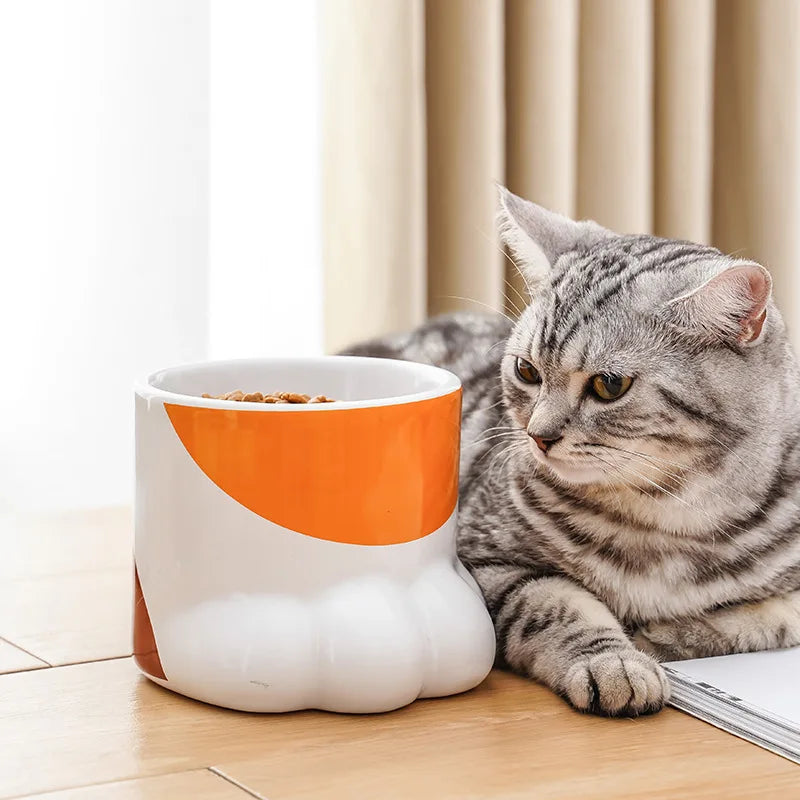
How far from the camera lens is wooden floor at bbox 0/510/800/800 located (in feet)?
2.00

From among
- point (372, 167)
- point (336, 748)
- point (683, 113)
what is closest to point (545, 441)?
point (336, 748)

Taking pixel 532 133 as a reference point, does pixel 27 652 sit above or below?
below

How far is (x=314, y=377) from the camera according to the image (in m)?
0.84

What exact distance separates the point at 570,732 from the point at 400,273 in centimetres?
92

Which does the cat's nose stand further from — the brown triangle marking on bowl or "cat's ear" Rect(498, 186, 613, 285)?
the brown triangle marking on bowl

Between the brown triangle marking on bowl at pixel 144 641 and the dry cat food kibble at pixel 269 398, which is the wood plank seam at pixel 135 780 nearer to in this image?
the brown triangle marking on bowl at pixel 144 641

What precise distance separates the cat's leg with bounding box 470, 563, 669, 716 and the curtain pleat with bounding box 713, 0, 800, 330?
1.04 metres

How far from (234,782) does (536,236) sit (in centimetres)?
52

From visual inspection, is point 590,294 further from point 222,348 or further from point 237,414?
point 222,348

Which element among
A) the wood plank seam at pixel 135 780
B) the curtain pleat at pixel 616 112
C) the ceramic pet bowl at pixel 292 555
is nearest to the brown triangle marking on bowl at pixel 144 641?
the ceramic pet bowl at pixel 292 555

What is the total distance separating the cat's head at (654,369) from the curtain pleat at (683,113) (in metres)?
0.90

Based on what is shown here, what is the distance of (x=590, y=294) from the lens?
2.82 feet

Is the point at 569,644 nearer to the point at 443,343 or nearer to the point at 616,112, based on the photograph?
the point at 443,343

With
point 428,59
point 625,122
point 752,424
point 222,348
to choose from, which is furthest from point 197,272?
point 752,424
